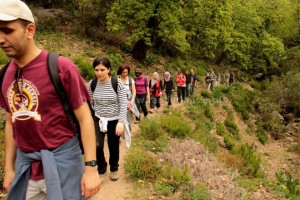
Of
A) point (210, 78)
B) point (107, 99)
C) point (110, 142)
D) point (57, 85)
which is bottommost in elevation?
point (210, 78)

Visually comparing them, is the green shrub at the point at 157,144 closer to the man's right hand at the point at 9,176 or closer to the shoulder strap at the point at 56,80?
the man's right hand at the point at 9,176

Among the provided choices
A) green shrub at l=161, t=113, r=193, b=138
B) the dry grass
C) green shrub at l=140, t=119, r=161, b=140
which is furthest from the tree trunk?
the dry grass

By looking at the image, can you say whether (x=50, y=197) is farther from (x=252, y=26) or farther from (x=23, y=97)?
(x=252, y=26)

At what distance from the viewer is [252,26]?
89.9 feet

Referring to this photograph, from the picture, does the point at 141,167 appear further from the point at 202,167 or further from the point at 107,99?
the point at 107,99

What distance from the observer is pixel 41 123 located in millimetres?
1985

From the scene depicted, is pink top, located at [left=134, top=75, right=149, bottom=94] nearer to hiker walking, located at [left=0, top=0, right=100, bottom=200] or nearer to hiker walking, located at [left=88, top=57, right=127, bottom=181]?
hiker walking, located at [left=88, top=57, right=127, bottom=181]

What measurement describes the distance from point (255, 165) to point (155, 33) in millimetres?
11677

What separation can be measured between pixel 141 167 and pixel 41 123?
4032mm

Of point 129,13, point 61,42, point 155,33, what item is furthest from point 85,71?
point 155,33

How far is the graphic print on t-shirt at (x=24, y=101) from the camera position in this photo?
1.95 metres

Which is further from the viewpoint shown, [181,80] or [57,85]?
[181,80]

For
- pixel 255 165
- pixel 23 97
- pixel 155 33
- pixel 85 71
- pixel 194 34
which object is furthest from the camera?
pixel 194 34


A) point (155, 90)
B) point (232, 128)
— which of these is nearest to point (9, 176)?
point (155, 90)
